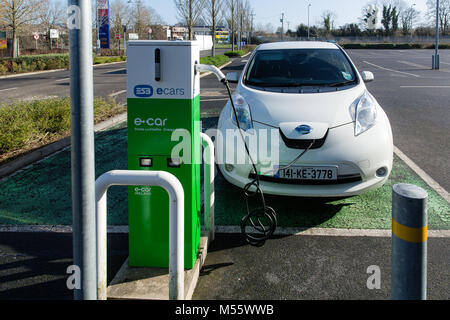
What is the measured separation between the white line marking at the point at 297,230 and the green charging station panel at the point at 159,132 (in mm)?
969

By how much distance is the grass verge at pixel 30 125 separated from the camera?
6.49 m

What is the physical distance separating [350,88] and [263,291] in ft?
9.16

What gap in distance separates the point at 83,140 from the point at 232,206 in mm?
2804

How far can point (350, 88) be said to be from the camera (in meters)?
5.00

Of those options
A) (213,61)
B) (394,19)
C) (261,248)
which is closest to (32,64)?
(213,61)

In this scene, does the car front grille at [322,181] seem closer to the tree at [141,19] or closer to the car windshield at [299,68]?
the car windshield at [299,68]

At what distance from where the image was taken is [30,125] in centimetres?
697

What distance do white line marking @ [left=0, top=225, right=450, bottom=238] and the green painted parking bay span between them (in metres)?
0.09

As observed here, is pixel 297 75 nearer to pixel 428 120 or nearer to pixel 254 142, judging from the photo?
pixel 254 142

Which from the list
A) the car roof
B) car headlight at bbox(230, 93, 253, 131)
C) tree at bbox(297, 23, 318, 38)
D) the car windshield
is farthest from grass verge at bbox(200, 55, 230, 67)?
tree at bbox(297, 23, 318, 38)

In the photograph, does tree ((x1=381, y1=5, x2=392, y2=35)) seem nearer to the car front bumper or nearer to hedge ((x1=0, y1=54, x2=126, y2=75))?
hedge ((x1=0, y1=54, x2=126, y2=75))

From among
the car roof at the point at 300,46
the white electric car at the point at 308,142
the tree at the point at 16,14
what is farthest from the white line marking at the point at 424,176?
the tree at the point at 16,14

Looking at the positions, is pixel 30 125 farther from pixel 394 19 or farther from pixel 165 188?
pixel 394 19

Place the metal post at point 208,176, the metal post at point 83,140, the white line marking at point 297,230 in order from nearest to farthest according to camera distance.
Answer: the metal post at point 83,140, the metal post at point 208,176, the white line marking at point 297,230
